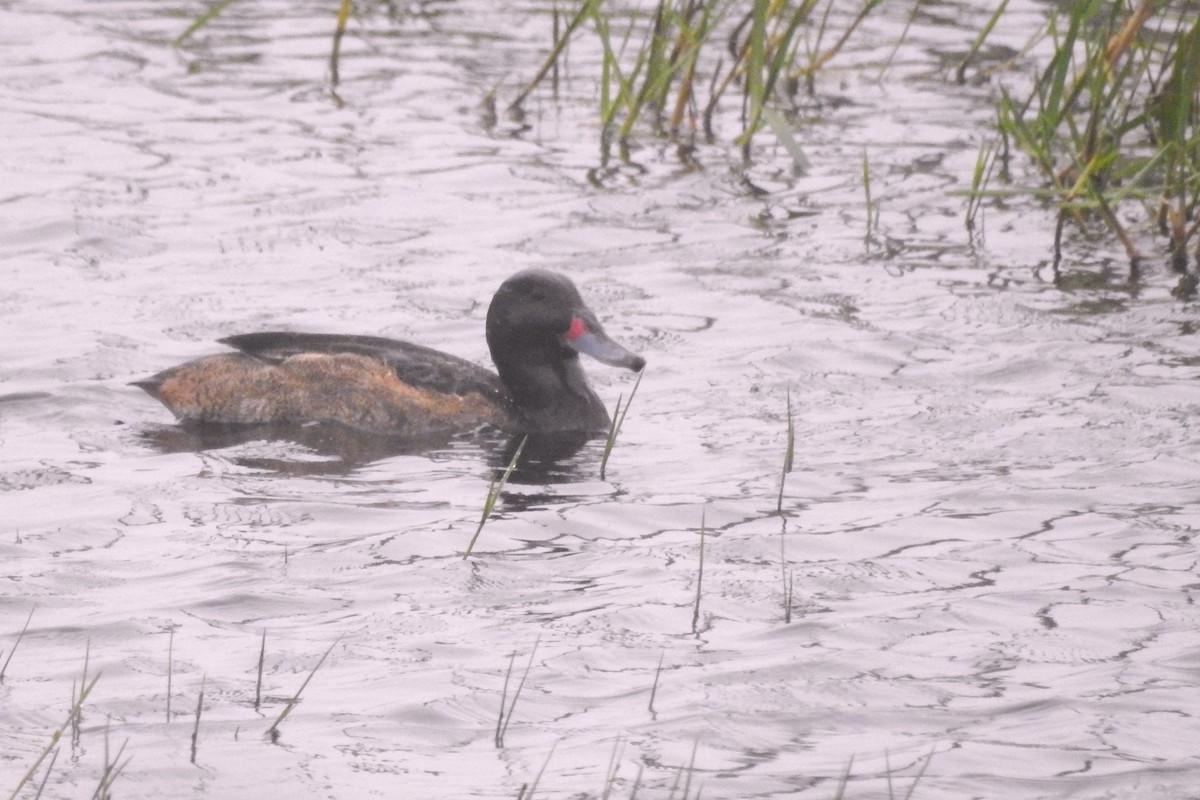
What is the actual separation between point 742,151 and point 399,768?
8839mm

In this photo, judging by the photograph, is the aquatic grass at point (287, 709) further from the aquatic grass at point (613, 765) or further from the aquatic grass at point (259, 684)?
the aquatic grass at point (613, 765)

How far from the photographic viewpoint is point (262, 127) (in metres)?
13.4

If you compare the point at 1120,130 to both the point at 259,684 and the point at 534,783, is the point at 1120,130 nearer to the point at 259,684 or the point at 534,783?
the point at 259,684

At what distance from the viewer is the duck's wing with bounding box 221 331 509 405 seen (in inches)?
335

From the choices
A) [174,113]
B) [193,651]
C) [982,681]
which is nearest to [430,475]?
[193,651]

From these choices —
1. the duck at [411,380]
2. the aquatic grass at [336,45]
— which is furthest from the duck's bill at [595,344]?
the aquatic grass at [336,45]

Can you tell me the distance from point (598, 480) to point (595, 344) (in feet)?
3.47

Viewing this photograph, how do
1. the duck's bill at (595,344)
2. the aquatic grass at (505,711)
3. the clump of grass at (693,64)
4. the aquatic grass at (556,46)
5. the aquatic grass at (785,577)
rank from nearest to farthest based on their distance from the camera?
the aquatic grass at (505,711), the aquatic grass at (785,577), the duck's bill at (595,344), the aquatic grass at (556,46), the clump of grass at (693,64)

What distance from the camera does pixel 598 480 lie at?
769cm

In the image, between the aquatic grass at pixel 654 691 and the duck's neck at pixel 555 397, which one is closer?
the aquatic grass at pixel 654 691

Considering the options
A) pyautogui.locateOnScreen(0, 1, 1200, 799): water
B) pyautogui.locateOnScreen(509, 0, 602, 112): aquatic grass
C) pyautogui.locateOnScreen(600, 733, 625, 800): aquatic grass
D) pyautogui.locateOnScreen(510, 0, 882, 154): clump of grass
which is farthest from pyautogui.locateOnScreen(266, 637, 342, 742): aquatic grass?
pyautogui.locateOnScreen(509, 0, 602, 112): aquatic grass

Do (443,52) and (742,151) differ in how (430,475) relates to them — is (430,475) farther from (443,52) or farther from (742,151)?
(443,52)

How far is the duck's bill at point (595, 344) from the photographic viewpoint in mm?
8445

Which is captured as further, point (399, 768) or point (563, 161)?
point (563, 161)
